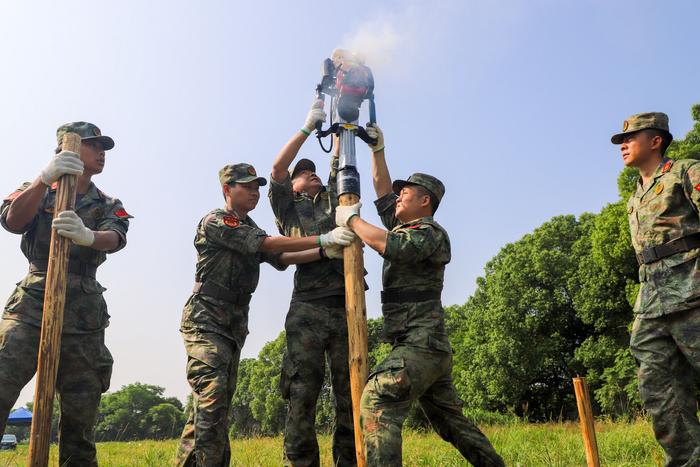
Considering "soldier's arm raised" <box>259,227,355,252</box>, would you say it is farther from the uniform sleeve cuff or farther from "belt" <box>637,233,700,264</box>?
"belt" <box>637,233,700,264</box>

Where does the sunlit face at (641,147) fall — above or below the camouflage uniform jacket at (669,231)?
above

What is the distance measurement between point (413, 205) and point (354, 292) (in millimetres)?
1015

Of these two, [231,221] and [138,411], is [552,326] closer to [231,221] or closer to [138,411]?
[231,221]

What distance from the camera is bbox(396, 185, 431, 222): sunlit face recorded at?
525 centimetres

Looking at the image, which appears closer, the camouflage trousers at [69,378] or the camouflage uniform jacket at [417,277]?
the camouflage uniform jacket at [417,277]

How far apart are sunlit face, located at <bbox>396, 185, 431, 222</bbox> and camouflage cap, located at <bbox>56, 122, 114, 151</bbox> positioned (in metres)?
3.04

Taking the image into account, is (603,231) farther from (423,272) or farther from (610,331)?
(423,272)

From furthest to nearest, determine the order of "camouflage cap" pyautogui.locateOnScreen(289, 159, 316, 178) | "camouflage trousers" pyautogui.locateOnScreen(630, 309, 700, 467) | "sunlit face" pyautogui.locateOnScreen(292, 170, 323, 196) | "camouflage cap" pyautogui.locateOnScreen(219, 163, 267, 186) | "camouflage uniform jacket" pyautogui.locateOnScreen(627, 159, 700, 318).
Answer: "camouflage cap" pyautogui.locateOnScreen(289, 159, 316, 178)
"sunlit face" pyautogui.locateOnScreen(292, 170, 323, 196)
"camouflage cap" pyautogui.locateOnScreen(219, 163, 267, 186)
"camouflage uniform jacket" pyautogui.locateOnScreen(627, 159, 700, 318)
"camouflage trousers" pyautogui.locateOnScreen(630, 309, 700, 467)

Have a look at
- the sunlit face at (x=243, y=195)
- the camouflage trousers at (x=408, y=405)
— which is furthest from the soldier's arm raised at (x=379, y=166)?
the camouflage trousers at (x=408, y=405)

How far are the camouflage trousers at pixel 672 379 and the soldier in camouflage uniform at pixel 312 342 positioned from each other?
2.67 m

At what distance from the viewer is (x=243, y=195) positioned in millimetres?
6000

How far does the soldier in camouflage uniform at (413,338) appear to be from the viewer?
4281mm

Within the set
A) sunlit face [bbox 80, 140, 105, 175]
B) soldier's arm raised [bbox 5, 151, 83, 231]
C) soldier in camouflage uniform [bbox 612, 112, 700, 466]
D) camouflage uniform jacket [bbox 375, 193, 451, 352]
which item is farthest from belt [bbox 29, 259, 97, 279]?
soldier in camouflage uniform [bbox 612, 112, 700, 466]

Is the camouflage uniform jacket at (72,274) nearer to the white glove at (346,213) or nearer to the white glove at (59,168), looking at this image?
the white glove at (59,168)
